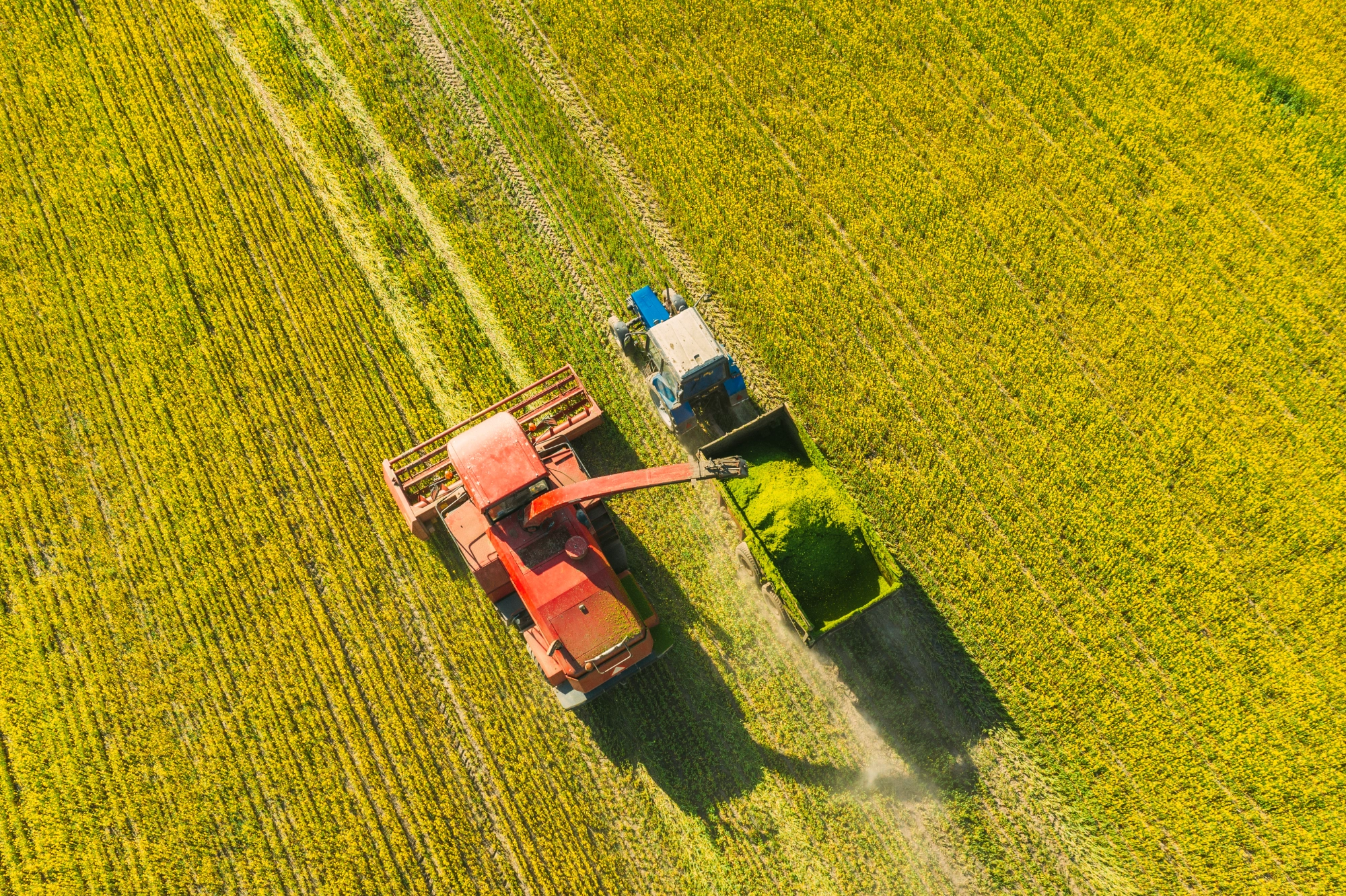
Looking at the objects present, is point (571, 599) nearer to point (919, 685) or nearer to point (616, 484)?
point (616, 484)

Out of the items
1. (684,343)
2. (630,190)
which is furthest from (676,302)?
(630,190)

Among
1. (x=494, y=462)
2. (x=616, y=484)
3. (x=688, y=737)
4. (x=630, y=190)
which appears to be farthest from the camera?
(x=630, y=190)

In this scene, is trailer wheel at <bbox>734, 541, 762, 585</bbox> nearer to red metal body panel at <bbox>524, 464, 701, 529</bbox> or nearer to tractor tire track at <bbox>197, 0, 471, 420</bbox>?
red metal body panel at <bbox>524, 464, 701, 529</bbox>

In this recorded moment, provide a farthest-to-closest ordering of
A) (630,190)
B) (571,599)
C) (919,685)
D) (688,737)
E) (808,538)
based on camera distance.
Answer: (630,190)
(919,685)
(688,737)
(808,538)
(571,599)

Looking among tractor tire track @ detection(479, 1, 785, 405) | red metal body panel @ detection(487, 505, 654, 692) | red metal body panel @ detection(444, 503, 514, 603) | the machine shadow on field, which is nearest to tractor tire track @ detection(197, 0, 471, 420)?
red metal body panel @ detection(444, 503, 514, 603)

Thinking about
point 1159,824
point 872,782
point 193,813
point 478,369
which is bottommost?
point 193,813

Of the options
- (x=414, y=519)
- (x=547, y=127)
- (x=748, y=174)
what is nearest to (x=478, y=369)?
(x=414, y=519)

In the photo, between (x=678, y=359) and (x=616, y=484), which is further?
(x=678, y=359)

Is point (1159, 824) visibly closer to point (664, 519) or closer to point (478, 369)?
point (664, 519)
